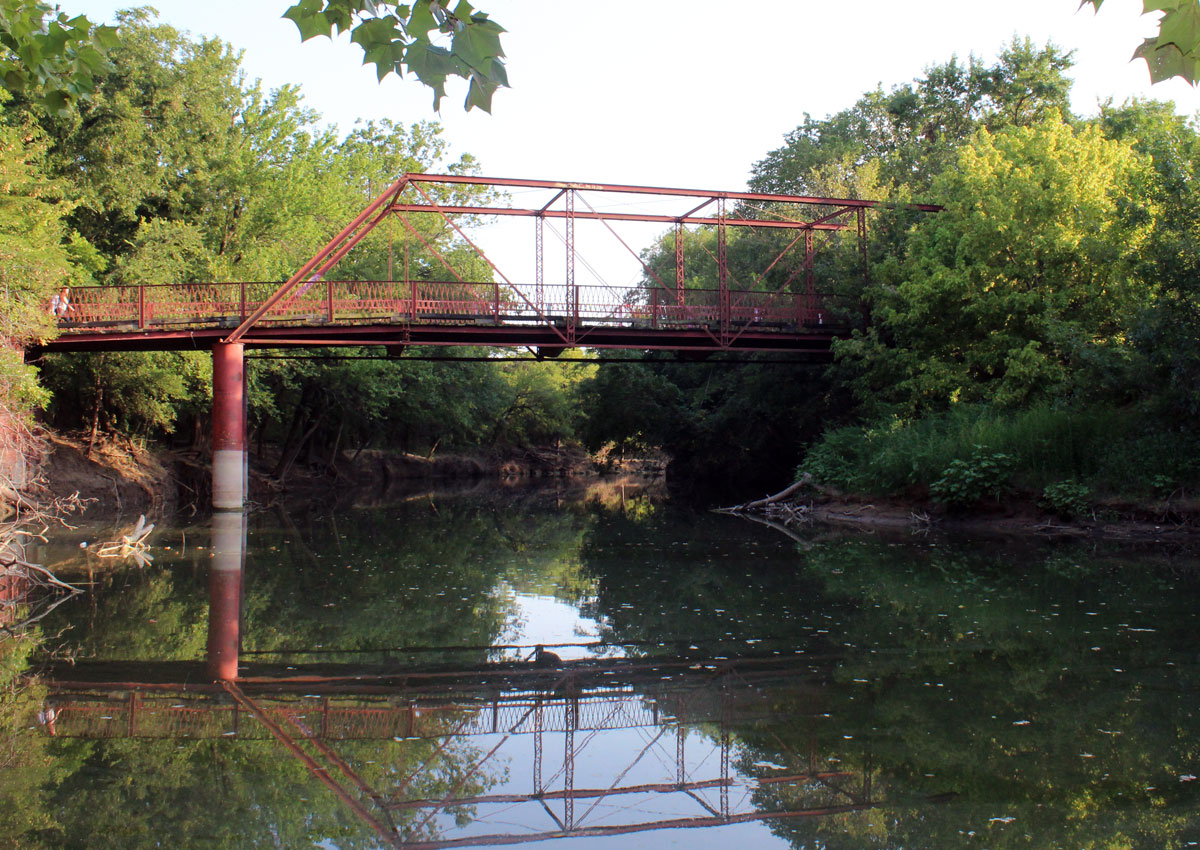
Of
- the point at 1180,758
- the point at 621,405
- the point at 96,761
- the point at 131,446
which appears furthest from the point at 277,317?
the point at 1180,758

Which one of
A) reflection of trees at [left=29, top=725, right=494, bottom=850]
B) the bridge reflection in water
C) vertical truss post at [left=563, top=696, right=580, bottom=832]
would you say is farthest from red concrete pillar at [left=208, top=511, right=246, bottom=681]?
vertical truss post at [left=563, top=696, right=580, bottom=832]

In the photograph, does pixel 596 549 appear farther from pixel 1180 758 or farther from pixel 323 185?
pixel 323 185

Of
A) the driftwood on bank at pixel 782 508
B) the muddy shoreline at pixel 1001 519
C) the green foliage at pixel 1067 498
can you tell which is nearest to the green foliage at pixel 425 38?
the muddy shoreline at pixel 1001 519

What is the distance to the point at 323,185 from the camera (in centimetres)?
4528

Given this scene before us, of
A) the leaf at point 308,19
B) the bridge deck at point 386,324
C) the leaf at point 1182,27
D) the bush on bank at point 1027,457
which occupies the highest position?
the bridge deck at point 386,324

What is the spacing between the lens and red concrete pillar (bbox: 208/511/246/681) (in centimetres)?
902

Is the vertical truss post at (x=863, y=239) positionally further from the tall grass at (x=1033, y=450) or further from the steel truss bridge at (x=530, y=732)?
the steel truss bridge at (x=530, y=732)

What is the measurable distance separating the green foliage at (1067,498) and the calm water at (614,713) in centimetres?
779

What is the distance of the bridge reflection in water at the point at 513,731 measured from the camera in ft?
17.6

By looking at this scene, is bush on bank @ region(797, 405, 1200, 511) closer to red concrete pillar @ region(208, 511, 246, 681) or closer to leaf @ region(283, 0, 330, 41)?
red concrete pillar @ region(208, 511, 246, 681)

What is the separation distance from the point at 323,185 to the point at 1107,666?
42.4 m

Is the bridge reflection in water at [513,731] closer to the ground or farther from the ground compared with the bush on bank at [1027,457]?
closer to the ground

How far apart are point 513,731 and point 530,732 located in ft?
0.39

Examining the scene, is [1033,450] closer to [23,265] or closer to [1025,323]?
[1025,323]
